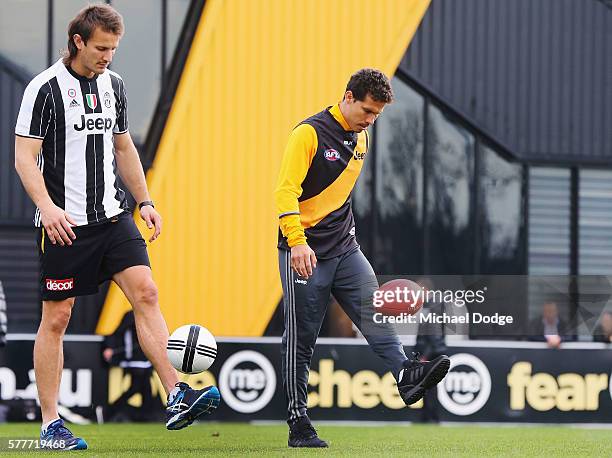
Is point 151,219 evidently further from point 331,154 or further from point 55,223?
point 331,154

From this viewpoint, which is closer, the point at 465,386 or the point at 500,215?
the point at 465,386

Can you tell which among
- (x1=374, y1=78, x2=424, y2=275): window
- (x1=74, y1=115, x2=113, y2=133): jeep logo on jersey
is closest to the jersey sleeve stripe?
(x1=74, y1=115, x2=113, y2=133): jeep logo on jersey

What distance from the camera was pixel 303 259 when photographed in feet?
19.1

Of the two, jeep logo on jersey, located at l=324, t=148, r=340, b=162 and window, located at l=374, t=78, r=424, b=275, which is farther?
window, located at l=374, t=78, r=424, b=275

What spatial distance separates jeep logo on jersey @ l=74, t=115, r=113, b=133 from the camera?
18.8 ft

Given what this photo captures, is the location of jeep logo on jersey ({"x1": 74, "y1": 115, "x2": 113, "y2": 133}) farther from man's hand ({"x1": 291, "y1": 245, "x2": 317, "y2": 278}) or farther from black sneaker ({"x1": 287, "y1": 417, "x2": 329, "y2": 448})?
black sneaker ({"x1": 287, "y1": 417, "x2": 329, "y2": 448})

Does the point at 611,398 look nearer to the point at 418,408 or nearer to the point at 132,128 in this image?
the point at 418,408

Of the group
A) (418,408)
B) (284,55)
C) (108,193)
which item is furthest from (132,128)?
(108,193)

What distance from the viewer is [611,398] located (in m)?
10.7

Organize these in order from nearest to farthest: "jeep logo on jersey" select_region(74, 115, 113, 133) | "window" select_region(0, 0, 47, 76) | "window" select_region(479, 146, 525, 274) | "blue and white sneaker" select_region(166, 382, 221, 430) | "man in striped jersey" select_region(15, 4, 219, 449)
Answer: "blue and white sneaker" select_region(166, 382, 221, 430), "man in striped jersey" select_region(15, 4, 219, 449), "jeep logo on jersey" select_region(74, 115, 113, 133), "window" select_region(0, 0, 47, 76), "window" select_region(479, 146, 525, 274)

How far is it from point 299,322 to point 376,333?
40 cm

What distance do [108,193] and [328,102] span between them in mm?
6340

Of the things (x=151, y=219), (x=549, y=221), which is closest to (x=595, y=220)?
(x=549, y=221)

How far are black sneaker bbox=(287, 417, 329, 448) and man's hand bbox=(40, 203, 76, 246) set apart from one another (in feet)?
5.03
